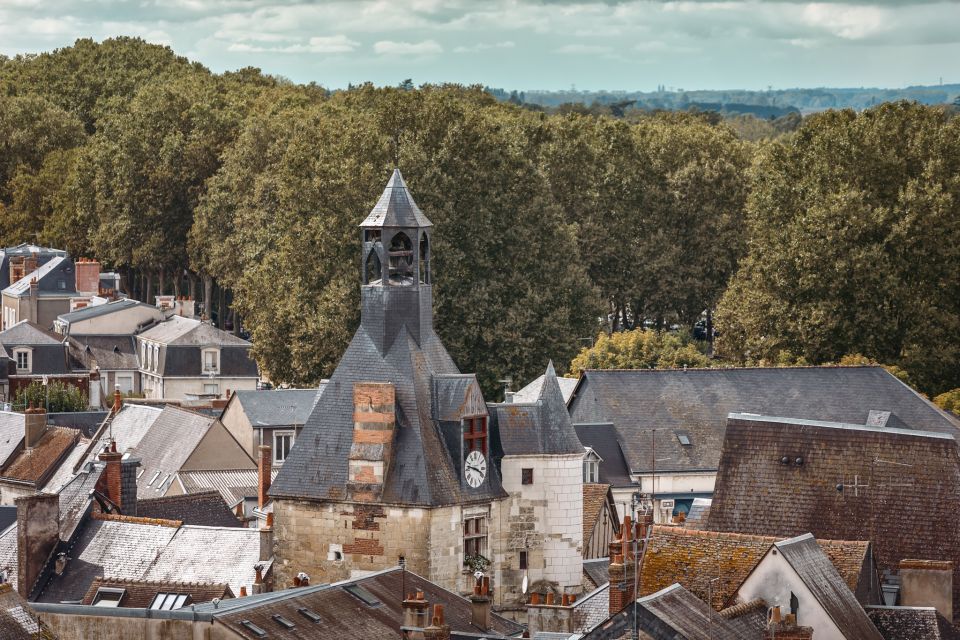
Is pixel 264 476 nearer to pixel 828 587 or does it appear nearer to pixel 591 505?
pixel 591 505

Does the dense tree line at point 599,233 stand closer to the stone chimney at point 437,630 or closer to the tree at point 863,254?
the tree at point 863,254

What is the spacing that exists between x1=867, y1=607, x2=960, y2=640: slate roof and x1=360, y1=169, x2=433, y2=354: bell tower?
13.3 metres

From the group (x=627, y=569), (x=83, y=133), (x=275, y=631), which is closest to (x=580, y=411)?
(x=627, y=569)

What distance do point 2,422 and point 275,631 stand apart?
138 feet

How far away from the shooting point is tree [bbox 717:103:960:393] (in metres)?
91.1

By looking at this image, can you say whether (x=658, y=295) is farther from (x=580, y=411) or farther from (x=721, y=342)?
(x=580, y=411)

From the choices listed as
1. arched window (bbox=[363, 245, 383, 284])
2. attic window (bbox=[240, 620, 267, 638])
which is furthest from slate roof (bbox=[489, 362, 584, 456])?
attic window (bbox=[240, 620, 267, 638])

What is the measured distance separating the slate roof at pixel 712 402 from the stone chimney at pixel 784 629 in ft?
106

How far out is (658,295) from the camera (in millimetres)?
114875

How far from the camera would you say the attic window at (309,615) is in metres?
39.9

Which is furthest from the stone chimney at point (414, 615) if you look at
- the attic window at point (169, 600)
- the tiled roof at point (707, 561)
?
the attic window at point (169, 600)

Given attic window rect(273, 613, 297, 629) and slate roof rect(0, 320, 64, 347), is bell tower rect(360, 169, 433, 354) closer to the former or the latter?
attic window rect(273, 613, 297, 629)

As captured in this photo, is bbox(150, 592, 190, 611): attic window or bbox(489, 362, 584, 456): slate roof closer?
bbox(150, 592, 190, 611): attic window

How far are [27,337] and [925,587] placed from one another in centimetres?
6243
